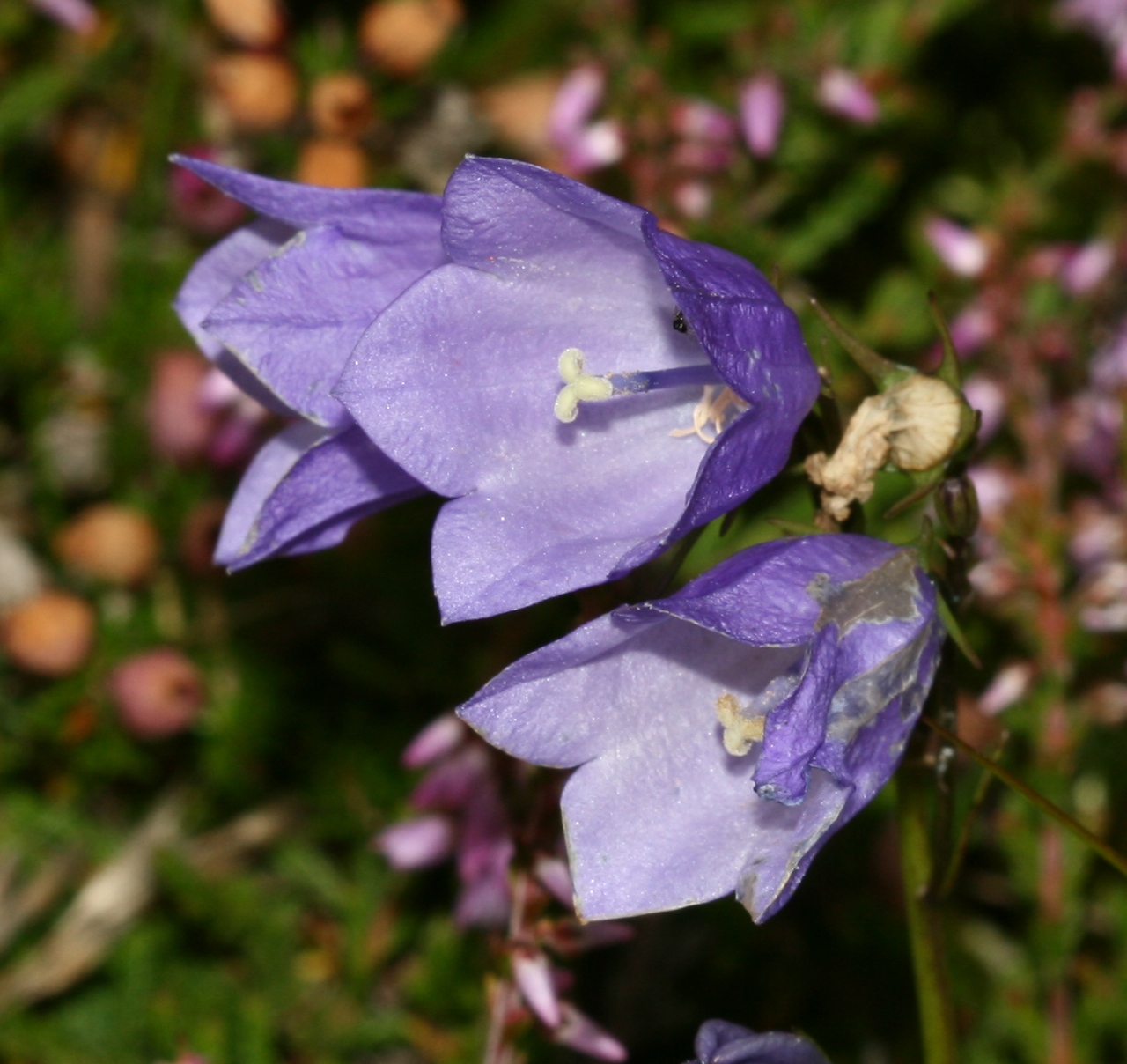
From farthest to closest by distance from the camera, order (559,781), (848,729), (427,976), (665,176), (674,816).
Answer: (665,176)
(427,976)
(559,781)
(674,816)
(848,729)

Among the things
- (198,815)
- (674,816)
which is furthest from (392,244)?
(198,815)

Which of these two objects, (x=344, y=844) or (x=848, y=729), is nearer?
(x=848, y=729)

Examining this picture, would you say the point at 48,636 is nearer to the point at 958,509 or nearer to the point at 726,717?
the point at 726,717

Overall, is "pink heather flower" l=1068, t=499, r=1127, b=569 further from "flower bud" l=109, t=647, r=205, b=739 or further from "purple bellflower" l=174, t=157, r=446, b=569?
"flower bud" l=109, t=647, r=205, b=739

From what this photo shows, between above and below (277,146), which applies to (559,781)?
below

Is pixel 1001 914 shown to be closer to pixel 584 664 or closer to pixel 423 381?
pixel 584 664

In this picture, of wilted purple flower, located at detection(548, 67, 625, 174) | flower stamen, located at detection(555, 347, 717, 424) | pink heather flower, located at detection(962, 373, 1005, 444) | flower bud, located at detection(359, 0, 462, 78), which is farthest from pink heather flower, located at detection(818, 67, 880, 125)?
flower stamen, located at detection(555, 347, 717, 424)
